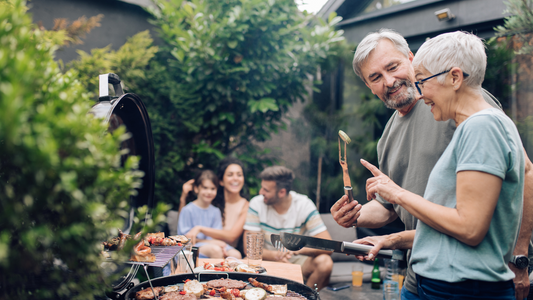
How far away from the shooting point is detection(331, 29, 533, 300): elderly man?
1.46 meters

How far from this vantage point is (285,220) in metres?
3.39

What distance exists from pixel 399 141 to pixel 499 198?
67 cm

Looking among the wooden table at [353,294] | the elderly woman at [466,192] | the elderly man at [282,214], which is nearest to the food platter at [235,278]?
the elderly woman at [466,192]

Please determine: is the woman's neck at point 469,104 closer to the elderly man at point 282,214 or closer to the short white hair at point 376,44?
the short white hair at point 376,44

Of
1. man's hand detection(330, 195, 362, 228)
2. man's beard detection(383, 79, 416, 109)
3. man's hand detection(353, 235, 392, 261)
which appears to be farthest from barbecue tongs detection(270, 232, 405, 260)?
man's beard detection(383, 79, 416, 109)

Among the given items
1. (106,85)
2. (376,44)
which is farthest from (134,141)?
(376,44)

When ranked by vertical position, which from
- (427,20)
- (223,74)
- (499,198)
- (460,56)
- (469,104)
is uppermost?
(427,20)

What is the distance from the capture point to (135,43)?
419 centimetres

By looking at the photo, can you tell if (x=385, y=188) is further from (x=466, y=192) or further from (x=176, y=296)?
(x=176, y=296)

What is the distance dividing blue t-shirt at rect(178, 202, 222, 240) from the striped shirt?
1.50 feet

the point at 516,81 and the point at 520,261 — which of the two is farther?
the point at 516,81

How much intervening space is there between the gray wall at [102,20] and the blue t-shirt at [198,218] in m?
2.39

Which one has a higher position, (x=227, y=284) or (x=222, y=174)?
(x=222, y=174)

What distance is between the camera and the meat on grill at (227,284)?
1.56 meters
